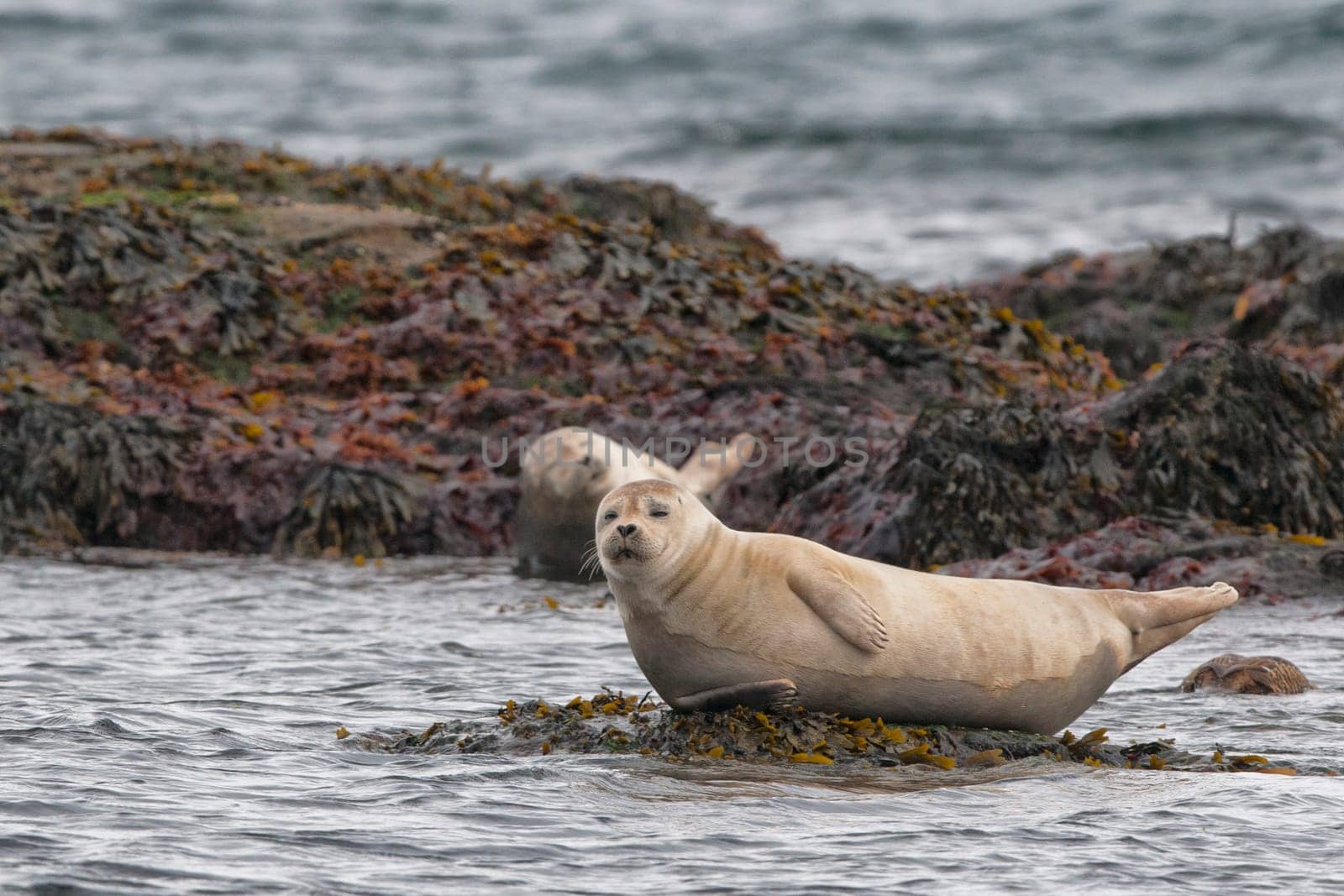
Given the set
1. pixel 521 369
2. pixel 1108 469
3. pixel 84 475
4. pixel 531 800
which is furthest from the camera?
pixel 521 369

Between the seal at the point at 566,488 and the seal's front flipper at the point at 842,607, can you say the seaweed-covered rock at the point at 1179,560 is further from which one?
the seal's front flipper at the point at 842,607

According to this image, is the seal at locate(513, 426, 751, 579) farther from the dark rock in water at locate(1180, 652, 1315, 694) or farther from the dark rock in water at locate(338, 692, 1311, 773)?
the dark rock in water at locate(338, 692, 1311, 773)

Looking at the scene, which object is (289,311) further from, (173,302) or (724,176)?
(724,176)

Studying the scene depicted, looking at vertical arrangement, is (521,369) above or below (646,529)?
above

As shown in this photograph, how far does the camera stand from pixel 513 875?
471 centimetres

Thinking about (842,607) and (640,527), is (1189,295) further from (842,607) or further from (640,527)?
(640,527)

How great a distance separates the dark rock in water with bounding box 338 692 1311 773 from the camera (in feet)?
19.5

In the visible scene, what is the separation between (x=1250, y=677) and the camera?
24.0 feet

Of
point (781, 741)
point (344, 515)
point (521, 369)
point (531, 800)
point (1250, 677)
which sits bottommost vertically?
point (531, 800)

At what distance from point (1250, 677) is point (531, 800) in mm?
3349

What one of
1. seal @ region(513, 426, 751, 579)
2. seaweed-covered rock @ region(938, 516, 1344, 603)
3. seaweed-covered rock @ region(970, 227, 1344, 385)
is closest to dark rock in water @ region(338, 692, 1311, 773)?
seaweed-covered rock @ region(938, 516, 1344, 603)

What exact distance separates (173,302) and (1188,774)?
1072cm

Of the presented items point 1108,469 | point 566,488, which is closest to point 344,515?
point 566,488

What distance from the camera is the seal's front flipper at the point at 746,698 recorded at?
584 cm
